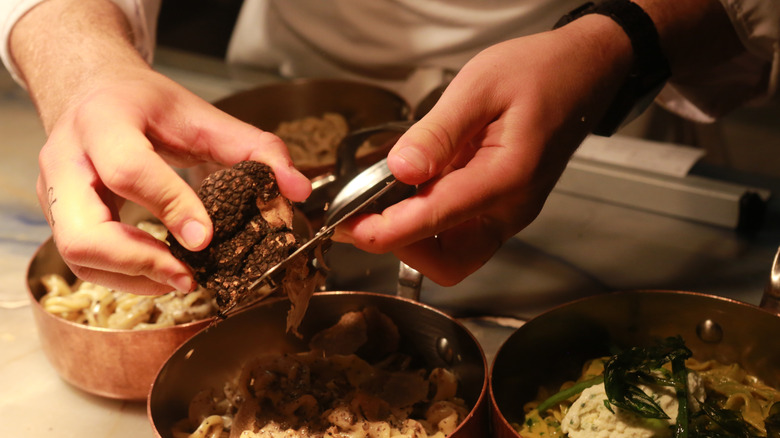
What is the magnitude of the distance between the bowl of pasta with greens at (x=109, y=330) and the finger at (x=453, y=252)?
0.28m

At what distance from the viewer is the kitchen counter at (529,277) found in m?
0.98

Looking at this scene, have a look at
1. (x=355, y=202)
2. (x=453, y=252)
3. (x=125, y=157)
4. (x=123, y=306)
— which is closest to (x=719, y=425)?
(x=453, y=252)

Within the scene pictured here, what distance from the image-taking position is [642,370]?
2.56 ft

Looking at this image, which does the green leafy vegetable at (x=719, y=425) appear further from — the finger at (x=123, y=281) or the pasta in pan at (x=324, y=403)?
the finger at (x=123, y=281)

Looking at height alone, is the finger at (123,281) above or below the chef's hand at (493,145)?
below

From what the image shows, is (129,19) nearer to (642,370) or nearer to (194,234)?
(194,234)

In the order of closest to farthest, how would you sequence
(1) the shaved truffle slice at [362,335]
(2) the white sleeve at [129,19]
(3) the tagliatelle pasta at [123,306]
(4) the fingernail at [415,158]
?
(4) the fingernail at [415,158] < (1) the shaved truffle slice at [362,335] < (3) the tagliatelle pasta at [123,306] < (2) the white sleeve at [129,19]

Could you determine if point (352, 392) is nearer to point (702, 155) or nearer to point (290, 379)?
point (290, 379)

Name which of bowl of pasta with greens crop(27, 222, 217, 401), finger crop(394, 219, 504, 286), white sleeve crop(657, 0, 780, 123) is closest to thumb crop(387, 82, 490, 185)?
finger crop(394, 219, 504, 286)

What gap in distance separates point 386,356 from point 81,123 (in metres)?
0.49

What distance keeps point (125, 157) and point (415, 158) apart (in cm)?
31

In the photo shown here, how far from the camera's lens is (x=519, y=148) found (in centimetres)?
80

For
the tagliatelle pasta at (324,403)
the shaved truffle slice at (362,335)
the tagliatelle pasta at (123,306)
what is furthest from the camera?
the tagliatelle pasta at (123,306)

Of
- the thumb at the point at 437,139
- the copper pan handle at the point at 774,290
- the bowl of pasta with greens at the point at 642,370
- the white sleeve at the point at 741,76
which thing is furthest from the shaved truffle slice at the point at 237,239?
the white sleeve at the point at 741,76
